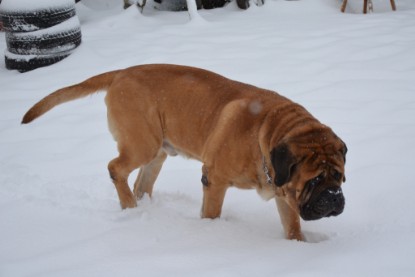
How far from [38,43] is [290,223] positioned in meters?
5.40

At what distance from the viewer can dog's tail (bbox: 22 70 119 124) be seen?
3.69 metres

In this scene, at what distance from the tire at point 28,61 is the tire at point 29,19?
417 millimetres

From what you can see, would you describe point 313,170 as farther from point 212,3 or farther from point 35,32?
point 212,3

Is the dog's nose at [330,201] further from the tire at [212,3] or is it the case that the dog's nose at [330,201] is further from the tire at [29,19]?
the tire at [212,3]

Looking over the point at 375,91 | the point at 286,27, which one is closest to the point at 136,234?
the point at 375,91

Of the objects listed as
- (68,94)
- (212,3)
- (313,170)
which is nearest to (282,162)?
(313,170)

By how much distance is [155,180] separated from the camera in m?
4.10

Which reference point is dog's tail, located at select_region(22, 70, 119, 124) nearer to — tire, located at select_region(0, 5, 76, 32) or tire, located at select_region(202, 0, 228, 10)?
tire, located at select_region(0, 5, 76, 32)

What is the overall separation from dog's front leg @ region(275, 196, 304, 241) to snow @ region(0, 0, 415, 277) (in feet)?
0.51

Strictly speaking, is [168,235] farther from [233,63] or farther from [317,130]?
[233,63]

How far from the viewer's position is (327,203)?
8.66 feet

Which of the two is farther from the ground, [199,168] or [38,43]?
[38,43]

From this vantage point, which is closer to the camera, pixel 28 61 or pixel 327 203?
pixel 327 203

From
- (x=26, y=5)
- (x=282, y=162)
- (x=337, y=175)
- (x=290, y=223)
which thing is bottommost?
(x=290, y=223)
